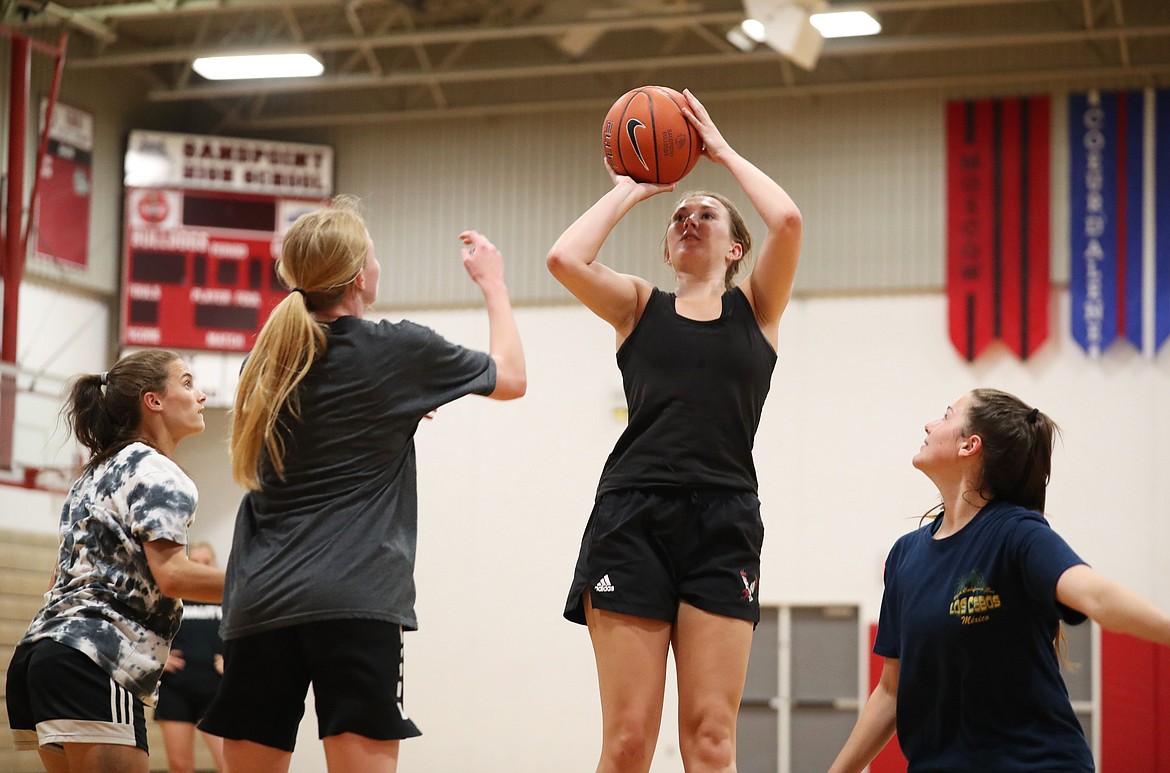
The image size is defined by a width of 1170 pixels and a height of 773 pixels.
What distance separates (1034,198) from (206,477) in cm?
868

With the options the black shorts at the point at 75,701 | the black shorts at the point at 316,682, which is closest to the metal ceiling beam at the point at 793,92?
the black shorts at the point at 75,701

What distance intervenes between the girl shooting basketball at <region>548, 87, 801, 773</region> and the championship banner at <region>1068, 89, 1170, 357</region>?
29.6ft

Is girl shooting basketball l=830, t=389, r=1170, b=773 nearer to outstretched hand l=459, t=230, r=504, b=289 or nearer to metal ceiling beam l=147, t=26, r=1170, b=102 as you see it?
outstretched hand l=459, t=230, r=504, b=289

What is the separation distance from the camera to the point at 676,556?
3373 millimetres

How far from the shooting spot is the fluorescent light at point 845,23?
11445mm

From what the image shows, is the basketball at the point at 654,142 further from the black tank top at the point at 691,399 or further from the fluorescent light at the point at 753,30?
the fluorescent light at the point at 753,30

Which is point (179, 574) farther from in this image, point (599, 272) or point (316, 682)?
point (599, 272)

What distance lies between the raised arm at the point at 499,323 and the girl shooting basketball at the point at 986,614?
3.35ft

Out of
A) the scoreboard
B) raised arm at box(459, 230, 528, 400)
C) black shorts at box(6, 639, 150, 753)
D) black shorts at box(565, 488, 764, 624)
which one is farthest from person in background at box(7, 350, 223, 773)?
the scoreboard

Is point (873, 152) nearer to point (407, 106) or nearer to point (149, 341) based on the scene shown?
point (407, 106)

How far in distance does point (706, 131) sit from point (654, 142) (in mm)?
162

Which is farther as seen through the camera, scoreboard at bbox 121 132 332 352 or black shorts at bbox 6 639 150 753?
scoreboard at bbox 121 132 332 352

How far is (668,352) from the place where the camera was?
11.5ft

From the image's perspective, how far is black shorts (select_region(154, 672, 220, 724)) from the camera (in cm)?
838
